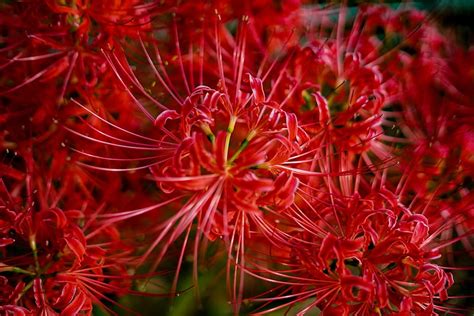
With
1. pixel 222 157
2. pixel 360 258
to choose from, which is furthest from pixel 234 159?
pixel 360 258

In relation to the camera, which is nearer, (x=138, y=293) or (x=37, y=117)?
(x=138, y=293)

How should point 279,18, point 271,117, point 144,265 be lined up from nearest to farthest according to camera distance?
point 271,117 < point 144,265 < point 279,18

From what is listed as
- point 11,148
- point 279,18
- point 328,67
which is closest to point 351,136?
point 328,67

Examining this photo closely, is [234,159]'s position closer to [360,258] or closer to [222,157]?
[222,157]

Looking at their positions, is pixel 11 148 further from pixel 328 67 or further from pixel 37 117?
pixel 328 67

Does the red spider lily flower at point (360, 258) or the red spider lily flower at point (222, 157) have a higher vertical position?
the red spider lily flower at point (222, 157)

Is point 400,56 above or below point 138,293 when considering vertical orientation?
above

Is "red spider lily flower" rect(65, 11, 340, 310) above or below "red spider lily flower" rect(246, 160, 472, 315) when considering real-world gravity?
above

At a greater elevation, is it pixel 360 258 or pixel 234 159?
pixel 234 159
